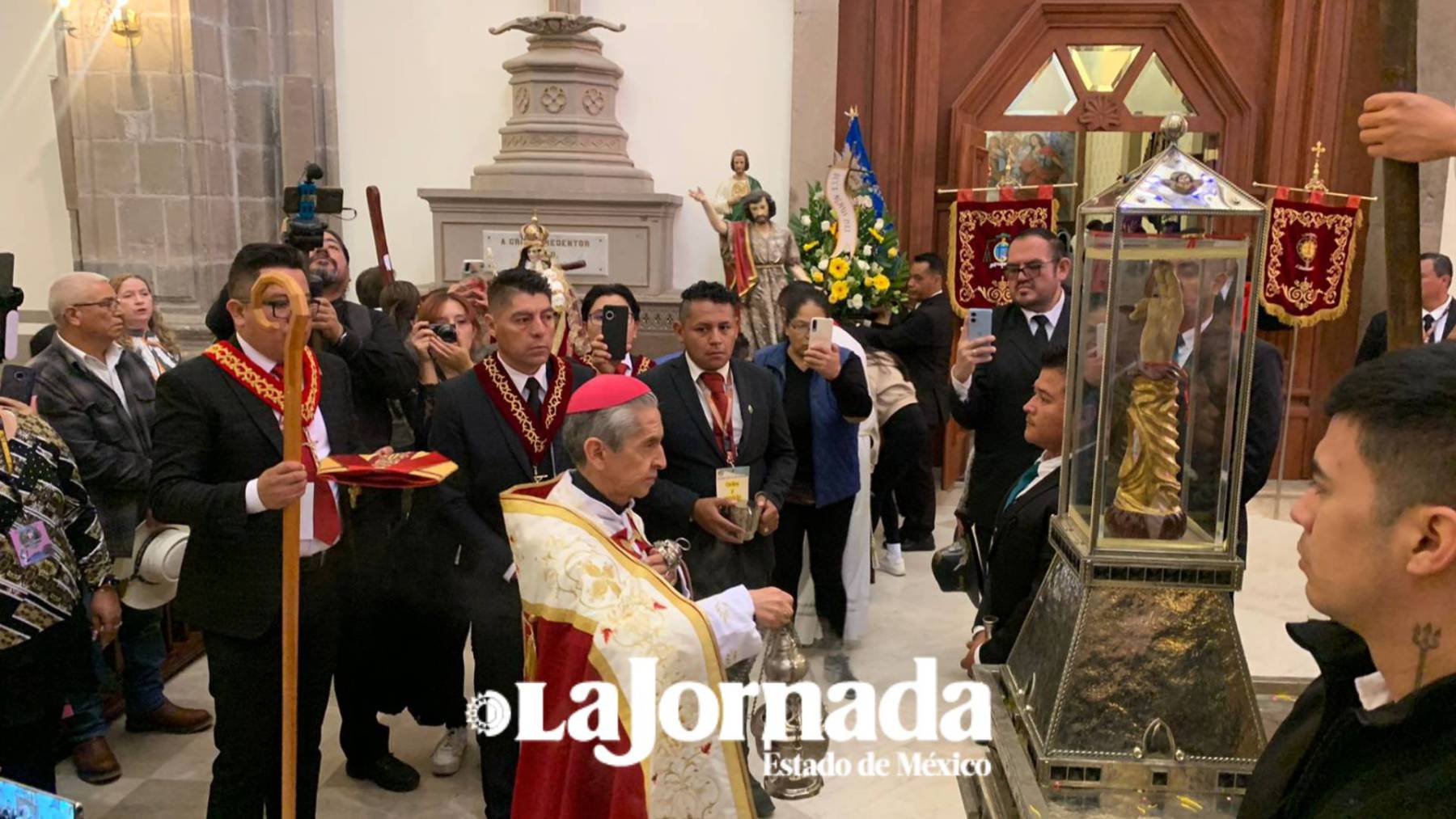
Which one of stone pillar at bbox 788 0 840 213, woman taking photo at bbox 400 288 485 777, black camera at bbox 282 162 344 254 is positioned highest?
stone pillar at bbox 788 0 840 213

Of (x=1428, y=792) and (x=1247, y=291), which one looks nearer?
(x=1428, y=792)

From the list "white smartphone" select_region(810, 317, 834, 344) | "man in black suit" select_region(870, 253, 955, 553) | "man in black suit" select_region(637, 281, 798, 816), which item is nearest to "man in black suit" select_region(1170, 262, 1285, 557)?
"man in black suit" select_region(637, 281, 798, 816)

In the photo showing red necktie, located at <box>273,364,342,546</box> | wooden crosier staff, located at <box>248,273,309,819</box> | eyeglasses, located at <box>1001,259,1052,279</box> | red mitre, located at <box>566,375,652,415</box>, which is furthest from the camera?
eyeglasses, located at <box>1001,259,1052,279</box>

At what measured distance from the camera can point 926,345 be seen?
6660mm

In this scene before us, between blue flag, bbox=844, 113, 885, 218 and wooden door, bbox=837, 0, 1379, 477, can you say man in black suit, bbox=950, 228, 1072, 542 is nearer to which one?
blue flag, bbox=844, 113, 885, 218

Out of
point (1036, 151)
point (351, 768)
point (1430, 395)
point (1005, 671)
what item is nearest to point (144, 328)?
point (351, 768)

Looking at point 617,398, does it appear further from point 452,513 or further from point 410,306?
point 410,306

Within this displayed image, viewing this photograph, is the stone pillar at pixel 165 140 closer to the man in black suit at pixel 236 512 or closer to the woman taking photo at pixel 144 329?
the woman taking photo at pixel 144 329

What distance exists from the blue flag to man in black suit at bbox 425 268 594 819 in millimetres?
4392

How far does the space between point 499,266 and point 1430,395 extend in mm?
7177

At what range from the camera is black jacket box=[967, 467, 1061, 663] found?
2.70 meters

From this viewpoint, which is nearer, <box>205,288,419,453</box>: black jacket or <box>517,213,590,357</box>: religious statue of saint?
<box>205,288,419,453</box>: black jacket

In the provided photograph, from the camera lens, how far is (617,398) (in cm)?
248

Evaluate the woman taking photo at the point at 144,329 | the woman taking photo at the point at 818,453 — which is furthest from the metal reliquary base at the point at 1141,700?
the woman taking photo at the point at 144,329
